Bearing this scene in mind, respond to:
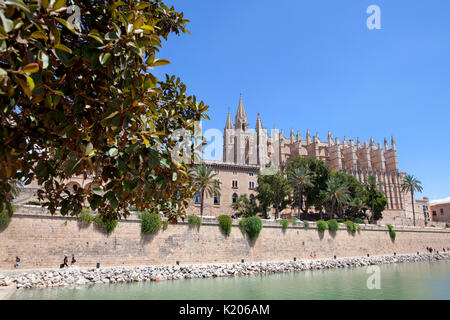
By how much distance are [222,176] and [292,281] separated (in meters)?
27.2

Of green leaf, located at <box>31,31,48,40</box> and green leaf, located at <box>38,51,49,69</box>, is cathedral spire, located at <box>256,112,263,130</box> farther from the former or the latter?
green leaf, located at <box>31,31,48,40</box>

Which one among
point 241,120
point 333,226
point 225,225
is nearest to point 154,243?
point 225,225

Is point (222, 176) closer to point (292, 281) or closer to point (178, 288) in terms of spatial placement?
point (292, 281)

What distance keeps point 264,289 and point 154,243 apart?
9647 mm

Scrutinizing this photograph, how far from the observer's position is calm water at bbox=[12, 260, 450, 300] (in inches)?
610

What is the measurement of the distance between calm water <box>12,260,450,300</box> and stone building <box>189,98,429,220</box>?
37.9 meters

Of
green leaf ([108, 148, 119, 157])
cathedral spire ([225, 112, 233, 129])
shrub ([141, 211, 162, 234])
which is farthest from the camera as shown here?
cathedral spire ([225, 112, 233, 129])

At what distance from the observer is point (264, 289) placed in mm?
18281

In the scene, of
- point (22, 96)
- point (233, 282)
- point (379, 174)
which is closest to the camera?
point (22, 96)

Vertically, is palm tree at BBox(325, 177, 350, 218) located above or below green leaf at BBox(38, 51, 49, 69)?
above

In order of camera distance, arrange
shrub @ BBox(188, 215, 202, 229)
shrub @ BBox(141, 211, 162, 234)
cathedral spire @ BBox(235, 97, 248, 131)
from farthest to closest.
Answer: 1. cathedral spire @ BBox(235, 97, 248, 131)
2. shrub @ BBox(188, 215, 202, 229)
3. shrub @ BBox(141, 211, 162, 234)

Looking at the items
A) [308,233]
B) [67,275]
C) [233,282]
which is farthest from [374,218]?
[67,275]

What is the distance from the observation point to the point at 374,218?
170 ft

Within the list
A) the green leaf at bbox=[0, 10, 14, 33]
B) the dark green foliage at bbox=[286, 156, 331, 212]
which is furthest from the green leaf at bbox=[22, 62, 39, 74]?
the dark green foliage at bbox=[286, 156, 331, 212]
